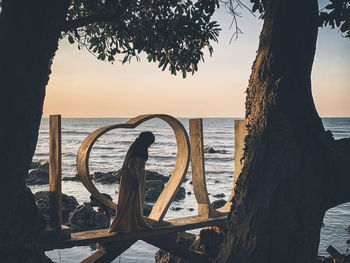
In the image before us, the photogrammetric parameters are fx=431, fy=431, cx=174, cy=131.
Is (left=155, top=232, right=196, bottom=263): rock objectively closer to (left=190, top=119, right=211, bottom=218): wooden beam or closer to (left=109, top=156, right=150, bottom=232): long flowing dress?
(left=190, top=119, right=211, bottom=218): wooden beam

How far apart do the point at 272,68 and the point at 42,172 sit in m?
23.3

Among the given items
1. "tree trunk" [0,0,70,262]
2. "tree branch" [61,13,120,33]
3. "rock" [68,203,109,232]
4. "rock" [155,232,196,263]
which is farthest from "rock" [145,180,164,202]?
"tree trunk" [0,0,70,262]

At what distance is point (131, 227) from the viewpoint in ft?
21.2

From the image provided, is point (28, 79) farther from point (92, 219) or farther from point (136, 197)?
point (92, 219)

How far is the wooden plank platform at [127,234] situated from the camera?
238 inches

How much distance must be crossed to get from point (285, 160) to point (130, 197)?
9.81ft

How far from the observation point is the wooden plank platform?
6.05 m

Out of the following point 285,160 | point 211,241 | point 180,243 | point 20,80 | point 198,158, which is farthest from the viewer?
point 180,243

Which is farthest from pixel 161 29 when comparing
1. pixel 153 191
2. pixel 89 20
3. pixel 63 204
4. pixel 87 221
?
pixel 153 191

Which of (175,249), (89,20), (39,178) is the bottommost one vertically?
(39,178)

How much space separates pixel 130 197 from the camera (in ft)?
21.0

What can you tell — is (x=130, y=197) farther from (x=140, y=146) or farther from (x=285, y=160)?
(x=285, y=160)

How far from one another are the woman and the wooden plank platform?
0.13 m

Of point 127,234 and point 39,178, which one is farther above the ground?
point 127,234
